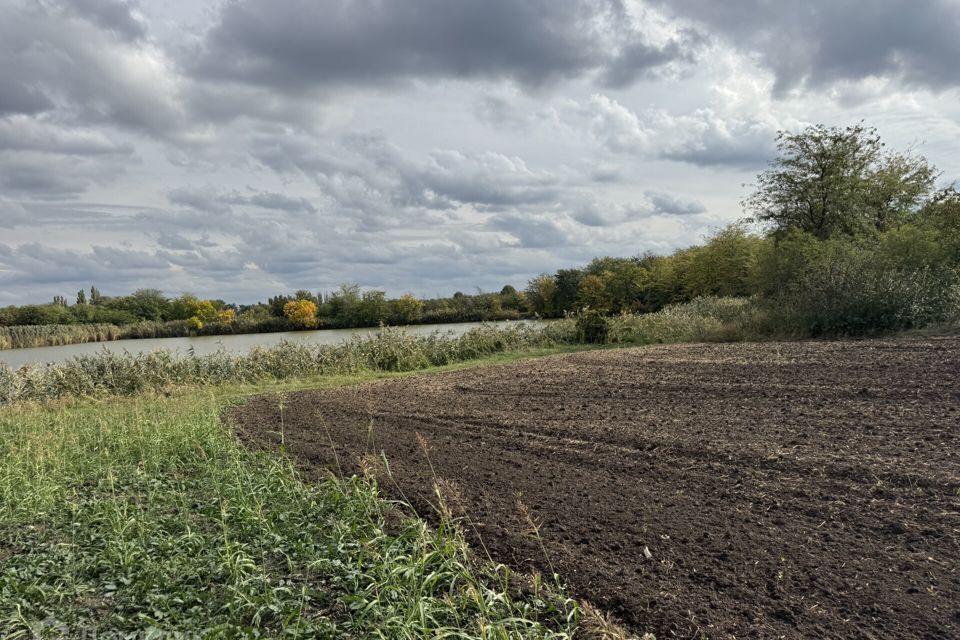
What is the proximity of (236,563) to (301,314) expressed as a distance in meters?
23.8

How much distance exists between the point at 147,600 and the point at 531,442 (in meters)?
3.89

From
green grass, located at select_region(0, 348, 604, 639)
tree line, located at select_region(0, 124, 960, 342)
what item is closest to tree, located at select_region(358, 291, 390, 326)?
tree line, located at select_region(0, 124, 960, 342)

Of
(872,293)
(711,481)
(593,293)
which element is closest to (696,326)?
(872,293)

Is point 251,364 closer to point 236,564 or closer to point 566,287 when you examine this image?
point 236,564

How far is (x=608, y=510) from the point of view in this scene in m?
4.27

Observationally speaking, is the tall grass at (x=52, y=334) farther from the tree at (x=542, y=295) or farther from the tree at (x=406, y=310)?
the tree at (x=542, y=295)

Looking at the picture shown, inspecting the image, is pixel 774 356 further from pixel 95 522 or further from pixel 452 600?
pixel 95 522

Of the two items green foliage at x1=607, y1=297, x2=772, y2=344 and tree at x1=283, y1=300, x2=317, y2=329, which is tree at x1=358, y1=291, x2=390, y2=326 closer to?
tree at x1=283, y1=300, x2=317, y2=329

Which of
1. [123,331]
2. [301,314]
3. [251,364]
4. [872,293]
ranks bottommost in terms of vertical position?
[251,364]

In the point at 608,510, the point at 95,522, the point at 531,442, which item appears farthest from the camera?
the point at 531,442

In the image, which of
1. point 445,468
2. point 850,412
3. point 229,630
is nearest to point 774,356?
point 850,412

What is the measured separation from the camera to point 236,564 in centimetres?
355

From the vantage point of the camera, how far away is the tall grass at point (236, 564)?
3.09 meters

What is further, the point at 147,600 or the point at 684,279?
the point at 684,279
